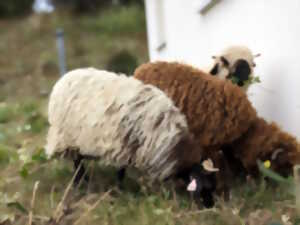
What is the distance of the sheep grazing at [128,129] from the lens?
6.72 feet

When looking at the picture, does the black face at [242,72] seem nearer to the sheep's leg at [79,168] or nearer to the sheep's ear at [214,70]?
the sheep's ear at [214,70]

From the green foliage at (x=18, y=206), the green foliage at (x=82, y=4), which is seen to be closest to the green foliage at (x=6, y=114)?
the green foliage at (x=18, y=206)

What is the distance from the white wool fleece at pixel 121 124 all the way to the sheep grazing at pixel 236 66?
0.59 m

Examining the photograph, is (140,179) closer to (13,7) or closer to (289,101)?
(289,101)

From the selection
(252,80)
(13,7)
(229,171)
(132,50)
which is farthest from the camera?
(13,7)

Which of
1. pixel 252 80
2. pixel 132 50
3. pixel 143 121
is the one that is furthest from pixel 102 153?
pixel 132 50

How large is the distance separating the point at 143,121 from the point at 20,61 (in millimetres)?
9189

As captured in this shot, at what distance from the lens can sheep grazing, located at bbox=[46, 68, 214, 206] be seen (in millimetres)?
2047

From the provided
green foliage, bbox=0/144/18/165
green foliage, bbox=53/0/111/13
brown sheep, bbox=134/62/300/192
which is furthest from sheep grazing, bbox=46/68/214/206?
green foliage, bbox=53/0/111/13

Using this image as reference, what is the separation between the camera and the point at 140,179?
7.68 feet

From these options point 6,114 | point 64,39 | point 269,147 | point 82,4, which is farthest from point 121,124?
point 82,4

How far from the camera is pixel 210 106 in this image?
2174mm

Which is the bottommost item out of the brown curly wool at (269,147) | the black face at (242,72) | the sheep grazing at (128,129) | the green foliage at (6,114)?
the green foliage at (6,114)

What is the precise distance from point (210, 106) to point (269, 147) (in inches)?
13.5
